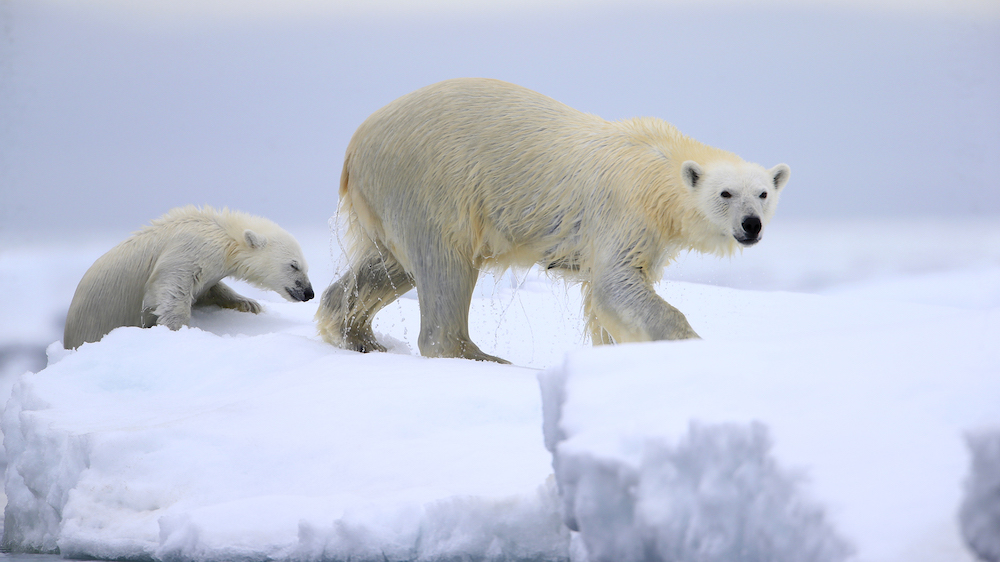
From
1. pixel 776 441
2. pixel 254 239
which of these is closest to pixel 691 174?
pixel 776 441

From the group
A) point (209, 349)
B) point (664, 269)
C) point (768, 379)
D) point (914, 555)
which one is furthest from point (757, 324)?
point (914, 555)

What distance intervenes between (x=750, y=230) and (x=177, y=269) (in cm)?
385

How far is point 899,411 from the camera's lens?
1.65 metres

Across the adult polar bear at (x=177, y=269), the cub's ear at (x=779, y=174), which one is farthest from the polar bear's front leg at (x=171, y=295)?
the cub's ear at (x=779, y=174)

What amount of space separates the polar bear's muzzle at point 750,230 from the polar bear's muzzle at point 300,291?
139 inches

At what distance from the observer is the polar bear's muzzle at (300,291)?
6.32m

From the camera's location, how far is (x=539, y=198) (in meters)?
4.52

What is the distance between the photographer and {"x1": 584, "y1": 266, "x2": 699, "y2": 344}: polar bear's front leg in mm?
3939

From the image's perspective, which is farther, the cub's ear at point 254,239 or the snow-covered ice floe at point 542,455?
the cub's ear at point 254,239

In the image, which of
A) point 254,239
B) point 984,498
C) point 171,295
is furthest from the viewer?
point 254,239

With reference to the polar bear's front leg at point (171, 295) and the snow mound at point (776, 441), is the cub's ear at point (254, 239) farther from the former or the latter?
the snow mound at point (776, 441)

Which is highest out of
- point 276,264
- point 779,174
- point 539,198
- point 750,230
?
point 779,174

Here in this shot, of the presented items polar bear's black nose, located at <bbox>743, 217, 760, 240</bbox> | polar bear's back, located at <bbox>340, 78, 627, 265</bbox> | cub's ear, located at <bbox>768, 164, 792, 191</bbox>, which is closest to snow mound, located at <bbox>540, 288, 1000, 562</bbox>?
polar bear's black nose, located at <bbox>743, 217, 760, 240</bbox>

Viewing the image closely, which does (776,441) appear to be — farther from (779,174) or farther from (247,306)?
(247,306)
